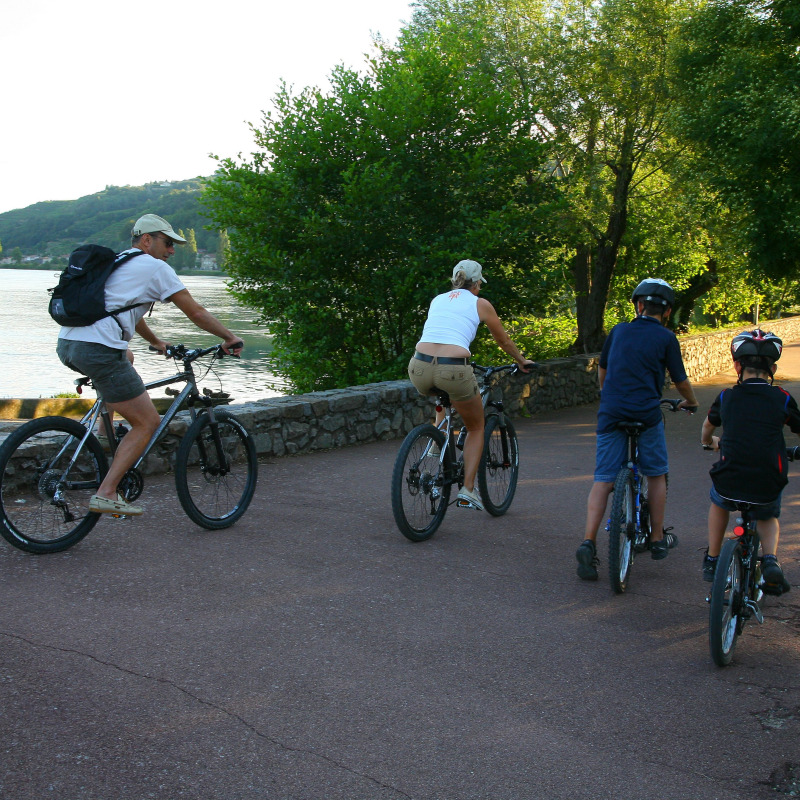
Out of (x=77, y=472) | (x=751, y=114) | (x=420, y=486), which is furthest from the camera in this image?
(x=751, y=114)

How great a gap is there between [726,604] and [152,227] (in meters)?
3.96

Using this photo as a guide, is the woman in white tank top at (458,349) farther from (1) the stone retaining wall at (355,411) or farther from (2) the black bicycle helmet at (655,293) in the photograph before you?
(2) the black bicycle helmet at (655,293)

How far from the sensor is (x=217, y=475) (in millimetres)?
5945

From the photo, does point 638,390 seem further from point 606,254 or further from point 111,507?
point 606,254

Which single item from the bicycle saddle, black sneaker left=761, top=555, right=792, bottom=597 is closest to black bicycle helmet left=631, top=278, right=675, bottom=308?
the bicycle saddle

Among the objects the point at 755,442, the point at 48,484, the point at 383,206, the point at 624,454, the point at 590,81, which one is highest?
the point at 590,81

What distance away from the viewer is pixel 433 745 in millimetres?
3154

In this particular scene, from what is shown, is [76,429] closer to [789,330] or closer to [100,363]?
[100,363]

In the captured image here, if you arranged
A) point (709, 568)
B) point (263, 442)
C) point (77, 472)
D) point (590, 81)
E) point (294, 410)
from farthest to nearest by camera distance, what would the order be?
point (590, 81) < point (294, 410) < point (263, 442) < point (77, 472) < point (709, 568)

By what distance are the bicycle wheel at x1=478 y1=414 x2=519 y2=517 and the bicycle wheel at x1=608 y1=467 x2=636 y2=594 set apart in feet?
5.00

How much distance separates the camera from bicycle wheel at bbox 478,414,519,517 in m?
6.42

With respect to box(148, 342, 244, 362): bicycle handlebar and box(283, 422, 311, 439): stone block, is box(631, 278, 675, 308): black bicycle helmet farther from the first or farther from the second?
box(283, 422, 311, 439): stone block

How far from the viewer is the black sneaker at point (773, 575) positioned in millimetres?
4180

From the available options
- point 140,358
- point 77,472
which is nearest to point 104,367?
point 77,472
